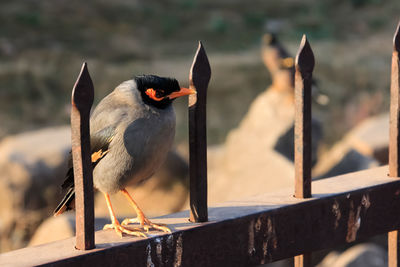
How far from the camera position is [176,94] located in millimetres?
2375

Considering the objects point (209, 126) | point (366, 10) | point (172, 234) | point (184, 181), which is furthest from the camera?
point (366, 10)

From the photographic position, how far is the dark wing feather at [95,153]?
2414 millimetres

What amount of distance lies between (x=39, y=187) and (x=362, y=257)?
10.5 feet

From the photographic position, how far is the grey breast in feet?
7.73

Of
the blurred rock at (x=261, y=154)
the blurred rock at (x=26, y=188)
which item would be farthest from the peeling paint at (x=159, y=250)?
the blurred rock at (x=26, y=188)

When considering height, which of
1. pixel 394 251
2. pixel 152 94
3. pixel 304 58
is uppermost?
pixel 304 58

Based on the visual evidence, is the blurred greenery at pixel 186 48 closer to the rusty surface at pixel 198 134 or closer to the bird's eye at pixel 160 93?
the bird's eye at pixel 160 93

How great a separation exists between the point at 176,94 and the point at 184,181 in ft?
15.6

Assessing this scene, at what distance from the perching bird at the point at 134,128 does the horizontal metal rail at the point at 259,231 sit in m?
0.33

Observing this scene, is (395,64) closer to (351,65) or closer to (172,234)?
(172,234)

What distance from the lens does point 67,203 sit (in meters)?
2.51

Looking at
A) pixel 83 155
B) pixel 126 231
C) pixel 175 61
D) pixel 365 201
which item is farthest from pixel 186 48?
pixel 83 155

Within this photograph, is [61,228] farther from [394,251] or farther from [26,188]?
[394,251]

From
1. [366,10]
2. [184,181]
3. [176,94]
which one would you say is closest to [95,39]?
[366,10]
